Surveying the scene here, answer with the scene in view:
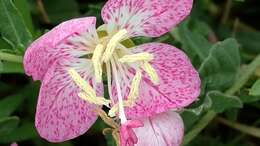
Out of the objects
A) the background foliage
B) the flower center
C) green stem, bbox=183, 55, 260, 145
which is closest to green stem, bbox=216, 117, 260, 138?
the background foliage

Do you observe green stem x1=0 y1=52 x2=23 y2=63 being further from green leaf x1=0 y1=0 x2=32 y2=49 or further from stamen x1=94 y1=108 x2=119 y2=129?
stamen x1=94 y1=108 x2=119 y2=129

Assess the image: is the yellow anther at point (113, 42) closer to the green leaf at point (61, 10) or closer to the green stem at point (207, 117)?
the green stem at point (207, 117)

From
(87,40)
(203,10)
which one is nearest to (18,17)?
(87,40)

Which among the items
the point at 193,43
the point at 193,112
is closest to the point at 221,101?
the point at 193,112

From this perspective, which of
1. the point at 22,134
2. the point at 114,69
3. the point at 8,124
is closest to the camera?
the point at 114,69

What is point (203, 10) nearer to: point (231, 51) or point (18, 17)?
point (231, 51)

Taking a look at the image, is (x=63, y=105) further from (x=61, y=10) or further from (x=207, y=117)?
(x=61, y=10)
